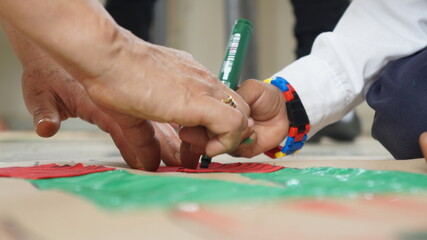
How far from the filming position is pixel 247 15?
2.67 m

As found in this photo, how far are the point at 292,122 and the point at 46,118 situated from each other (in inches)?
16.1

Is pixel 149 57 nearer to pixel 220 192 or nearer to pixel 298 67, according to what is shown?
pixel 220 192

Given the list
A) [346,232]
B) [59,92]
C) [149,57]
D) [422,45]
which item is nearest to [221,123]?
[149,57]

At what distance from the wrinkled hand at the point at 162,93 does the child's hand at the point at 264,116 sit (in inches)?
8.3

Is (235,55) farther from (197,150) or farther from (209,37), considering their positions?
(209,37)

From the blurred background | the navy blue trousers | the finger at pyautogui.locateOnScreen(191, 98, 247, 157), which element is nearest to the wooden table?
the finger at pyautogui.locateOnScreen(191, 98, 247, 157)

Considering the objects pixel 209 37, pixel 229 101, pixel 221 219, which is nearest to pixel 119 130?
pixel 229 101

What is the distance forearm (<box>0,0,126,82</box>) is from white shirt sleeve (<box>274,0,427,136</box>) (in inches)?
18.6

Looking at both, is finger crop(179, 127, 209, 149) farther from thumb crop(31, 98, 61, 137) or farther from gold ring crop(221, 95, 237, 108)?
thumb crop(31, 98, 61, 137)

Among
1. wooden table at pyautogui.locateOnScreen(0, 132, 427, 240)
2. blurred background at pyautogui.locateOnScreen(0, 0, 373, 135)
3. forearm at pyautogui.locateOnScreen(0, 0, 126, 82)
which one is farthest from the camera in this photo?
blurred background at pyautogui.locateOnScreen(0, 0, 373, 135)

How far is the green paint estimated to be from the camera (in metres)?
0.40

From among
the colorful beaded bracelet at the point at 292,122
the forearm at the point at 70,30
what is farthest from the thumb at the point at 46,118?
the colorful beaded bracelet at the point at 292,122

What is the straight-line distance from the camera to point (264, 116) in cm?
78

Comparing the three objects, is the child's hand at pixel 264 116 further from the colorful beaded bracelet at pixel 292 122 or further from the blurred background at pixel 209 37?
the blurred background at pixel 209 37
